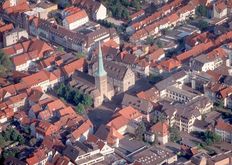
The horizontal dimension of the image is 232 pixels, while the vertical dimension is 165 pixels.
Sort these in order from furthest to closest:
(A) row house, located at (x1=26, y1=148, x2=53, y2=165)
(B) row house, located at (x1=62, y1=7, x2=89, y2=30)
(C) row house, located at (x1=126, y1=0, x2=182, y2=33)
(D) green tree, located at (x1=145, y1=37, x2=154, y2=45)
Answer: (B) row house, located at (x1=62, y1=7, x2=89, y2=30) → (C) row house, located at (x1=126, y1=0, x2=182, y2=33) → (D) green tree, located at (x1=145, y1=37, x2=154, y2=45) → (A) row house, located at (x1=26, y1=148, x2=53, y2=165)

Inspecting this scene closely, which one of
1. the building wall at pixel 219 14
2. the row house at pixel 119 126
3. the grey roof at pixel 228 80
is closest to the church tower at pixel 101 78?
the row house at pixel 119 126

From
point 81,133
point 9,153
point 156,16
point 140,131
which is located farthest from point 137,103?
point 156,16

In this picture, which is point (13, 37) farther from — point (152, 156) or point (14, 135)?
point (152, 156)

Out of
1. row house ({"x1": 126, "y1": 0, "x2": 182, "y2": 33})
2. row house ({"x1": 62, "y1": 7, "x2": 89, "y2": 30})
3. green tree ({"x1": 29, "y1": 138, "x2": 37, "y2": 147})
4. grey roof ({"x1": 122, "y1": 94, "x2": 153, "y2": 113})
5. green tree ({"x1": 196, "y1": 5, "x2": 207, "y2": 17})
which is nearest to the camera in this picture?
green tree ({"x1": 29, "y1": 138, "x2": 37, "y2": 147})

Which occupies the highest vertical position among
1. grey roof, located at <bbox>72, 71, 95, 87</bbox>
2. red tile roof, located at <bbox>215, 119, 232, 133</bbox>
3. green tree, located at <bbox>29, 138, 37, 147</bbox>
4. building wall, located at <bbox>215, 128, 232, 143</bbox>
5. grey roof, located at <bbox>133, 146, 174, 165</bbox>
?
grey roof, located at <bbox>72, 71, 95, 87</bbox>

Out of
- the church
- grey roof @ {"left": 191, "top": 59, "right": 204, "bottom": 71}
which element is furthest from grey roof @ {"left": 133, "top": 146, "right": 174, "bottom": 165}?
grey roof @ {"left": 191, "top": 59, "right": 204, "bottom": 71}

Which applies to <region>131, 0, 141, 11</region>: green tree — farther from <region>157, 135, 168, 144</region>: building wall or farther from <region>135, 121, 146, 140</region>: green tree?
<region>157, 135, 168, 144</region>: building wall
